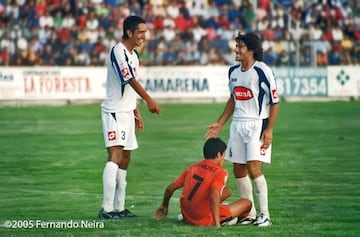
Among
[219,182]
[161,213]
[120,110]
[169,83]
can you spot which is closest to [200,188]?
[219,182]

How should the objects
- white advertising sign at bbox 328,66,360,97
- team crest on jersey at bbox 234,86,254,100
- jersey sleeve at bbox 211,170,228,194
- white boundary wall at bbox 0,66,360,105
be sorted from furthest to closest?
1. white advertising sign at bbox 328,66,360,97
2. white boundary wall at bbox 0,66,360,105
3. team crest on jersey at bbox 234,86,254,100
4. jersey sleeve at bbox 211,170,228,194

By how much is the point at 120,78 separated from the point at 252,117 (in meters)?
1.62

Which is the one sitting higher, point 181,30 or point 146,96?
point 181,30

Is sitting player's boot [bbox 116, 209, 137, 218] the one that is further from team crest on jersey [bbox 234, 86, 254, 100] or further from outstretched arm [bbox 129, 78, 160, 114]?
team crest on jersey [bbox 234, 86, 254, 100]

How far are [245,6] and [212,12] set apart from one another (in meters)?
1.25

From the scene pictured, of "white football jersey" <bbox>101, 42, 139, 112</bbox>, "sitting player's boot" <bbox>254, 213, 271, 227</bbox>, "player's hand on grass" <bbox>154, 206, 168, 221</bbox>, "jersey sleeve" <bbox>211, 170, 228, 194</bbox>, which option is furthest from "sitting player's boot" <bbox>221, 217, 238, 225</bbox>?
"white football jersey" <bbox>101, 42, 139, 112</bbox>

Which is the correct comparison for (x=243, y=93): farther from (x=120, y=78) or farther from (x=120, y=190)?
(x=120, y=190)

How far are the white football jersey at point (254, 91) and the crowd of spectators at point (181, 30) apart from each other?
25253 millimetres

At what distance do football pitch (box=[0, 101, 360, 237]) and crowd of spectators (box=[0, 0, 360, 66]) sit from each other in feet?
17.9

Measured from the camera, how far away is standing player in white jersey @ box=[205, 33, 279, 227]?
40.7ft

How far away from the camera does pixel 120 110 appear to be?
43.4ft

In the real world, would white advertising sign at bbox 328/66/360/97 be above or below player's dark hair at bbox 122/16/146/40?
below

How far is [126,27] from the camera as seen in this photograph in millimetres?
13203

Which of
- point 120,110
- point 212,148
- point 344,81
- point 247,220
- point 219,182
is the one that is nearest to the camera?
point 219,182
